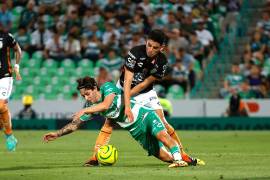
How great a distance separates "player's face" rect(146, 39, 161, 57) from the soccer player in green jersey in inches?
28.9

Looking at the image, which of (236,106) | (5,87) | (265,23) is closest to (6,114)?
(5,87)

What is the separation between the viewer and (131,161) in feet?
46.1

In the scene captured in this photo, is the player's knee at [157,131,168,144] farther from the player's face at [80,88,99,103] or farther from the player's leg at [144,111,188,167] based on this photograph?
the player's face at [80,88,99,103]

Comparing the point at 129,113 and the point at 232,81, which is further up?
the point at 129,113

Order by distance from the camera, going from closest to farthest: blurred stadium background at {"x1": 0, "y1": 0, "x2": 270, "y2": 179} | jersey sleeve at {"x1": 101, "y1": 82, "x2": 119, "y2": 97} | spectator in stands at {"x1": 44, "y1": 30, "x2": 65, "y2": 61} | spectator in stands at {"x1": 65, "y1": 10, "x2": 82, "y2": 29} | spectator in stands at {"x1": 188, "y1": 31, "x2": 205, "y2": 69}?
jersey sleeve at {"x1": 101, "y1": 82, "x2": 119, "y2": 97} < blurred stadium background at {"x1": 0, "y1": 0, "x2": 270, "y2": 179} < spectator in stands at {"x1": 188, "y1": 31, "x2": 205, "y2": 69} < spectator in stands at {"x1": 44, "y1": 30, "x2": 65, "y2": 61} < spectator in stands at {"x1": 65, "y1": 10, "x2": 82, "y2": 29}

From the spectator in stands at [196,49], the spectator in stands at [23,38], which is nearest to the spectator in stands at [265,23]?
the spectator in stands at [196,49]

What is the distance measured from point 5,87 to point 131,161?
4.08m

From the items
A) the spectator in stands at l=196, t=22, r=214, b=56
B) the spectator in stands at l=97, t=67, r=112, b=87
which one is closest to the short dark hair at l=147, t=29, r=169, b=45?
the spectator in stands at l=97, t=67, r=112, b=87

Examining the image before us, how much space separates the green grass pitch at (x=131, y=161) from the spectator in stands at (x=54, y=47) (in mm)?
9301

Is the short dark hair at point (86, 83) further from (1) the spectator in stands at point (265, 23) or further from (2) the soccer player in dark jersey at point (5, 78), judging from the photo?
(1) the spectator in stands at point (265, 23)

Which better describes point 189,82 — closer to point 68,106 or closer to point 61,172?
point 68,106

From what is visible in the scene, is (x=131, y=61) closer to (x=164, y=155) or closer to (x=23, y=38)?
(x=164, y=155)

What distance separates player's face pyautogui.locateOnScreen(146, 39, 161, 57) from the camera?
480 inches

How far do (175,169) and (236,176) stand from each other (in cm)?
128
